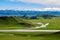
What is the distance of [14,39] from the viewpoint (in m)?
28.2

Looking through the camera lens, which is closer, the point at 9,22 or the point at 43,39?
the point at 43,39

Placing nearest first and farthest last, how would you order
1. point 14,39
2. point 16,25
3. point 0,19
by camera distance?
point 14,39, point 16,25, point 0,19

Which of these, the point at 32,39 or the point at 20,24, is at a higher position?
the point at 20,24

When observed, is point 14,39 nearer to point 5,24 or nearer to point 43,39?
point 43,39

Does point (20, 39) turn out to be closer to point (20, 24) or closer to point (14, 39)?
point (14, 39)

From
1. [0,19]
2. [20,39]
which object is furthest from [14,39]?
[0,19]

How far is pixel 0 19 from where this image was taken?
189 ft

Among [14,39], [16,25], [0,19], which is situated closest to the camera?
[14,39]

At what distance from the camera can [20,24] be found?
5488 cm

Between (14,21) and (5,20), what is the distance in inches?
104

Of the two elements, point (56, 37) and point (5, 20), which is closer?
point (56, 37)

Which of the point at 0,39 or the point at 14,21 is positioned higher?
the point at 14,21

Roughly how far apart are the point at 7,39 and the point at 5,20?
28.5 m

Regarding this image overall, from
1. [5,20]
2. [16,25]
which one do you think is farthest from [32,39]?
[5,20]
